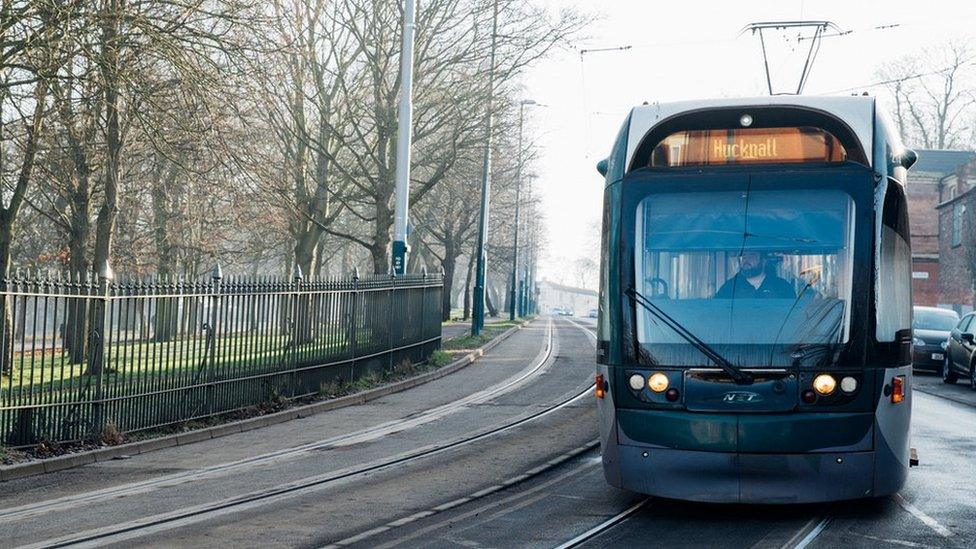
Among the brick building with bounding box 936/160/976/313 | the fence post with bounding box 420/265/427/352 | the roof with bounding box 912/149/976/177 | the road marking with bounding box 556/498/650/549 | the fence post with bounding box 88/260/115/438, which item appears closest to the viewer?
the road marking with bounding box 556/498/650/549

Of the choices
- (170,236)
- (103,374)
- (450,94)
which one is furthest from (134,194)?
(103,374)

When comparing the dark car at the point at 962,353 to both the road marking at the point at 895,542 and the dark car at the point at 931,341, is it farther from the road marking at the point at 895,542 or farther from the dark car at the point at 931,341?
the road marking at the point at 895,542

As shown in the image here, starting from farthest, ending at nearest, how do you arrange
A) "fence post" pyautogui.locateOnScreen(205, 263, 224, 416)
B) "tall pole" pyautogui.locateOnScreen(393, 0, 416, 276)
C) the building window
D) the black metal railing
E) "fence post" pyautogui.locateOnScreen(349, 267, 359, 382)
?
1. the building window
2. "tall pole" pyautogui.locateOnScreen(393, 0, 416, 276)
3. "fence post" pyautogui.locateOnScreen(349, 267, 359, 382)
4. "fence post" pyautogui.locateOnScreen(205, 263, 224, 416)
5. the black metal railing

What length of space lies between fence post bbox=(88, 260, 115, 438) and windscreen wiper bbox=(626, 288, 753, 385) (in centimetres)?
597

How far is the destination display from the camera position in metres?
8.34

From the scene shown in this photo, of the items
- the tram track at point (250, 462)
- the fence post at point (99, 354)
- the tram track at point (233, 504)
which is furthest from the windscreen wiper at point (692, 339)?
the fence post at point (99, 354)

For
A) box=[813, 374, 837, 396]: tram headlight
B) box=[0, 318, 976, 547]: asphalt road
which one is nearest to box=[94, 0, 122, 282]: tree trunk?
box=[0, 318, 976, 547]: asphalt road

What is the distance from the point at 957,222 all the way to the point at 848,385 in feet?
163

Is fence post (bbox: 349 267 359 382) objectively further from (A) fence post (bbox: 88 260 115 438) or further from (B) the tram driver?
(B) the tram driver

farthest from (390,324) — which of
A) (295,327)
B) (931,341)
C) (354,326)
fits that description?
(931,341)

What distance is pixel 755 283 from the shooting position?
8.13 meters

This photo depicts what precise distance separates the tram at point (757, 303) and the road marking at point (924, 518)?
0.40m

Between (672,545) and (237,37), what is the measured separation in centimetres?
1097

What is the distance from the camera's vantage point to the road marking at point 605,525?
7.42 metres
